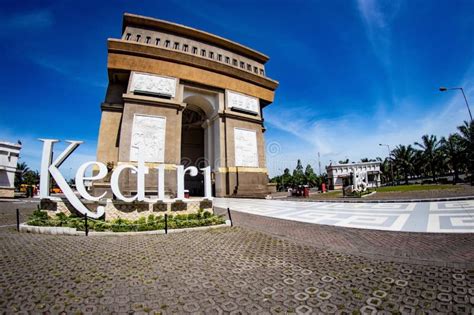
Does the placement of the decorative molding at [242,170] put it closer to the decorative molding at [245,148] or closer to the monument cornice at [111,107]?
the decorative molding at [245,148]

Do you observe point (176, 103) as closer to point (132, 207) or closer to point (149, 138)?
point (149, 138)

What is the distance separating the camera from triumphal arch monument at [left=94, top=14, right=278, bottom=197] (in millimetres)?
25859

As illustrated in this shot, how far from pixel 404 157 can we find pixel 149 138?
59405 millimetres

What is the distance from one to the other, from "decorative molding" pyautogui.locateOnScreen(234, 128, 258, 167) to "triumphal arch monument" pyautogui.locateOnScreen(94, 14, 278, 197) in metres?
0.15

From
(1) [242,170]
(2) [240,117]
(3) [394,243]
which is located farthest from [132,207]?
(2) [240,117]

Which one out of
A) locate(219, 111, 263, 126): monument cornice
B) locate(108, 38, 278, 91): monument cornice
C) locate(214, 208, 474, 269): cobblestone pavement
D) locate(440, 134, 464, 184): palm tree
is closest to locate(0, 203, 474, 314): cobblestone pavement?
locate(214, 208, 474, 269): cobblestone pavement

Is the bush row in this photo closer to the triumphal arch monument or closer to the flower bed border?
the flower bed border

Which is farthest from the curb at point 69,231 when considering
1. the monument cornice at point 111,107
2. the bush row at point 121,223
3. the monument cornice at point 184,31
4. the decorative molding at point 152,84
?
the monument cornice at point 184,31

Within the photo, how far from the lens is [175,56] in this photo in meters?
28.8

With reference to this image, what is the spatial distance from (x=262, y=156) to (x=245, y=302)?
3005 centimetres

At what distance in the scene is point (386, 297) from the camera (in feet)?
9.87

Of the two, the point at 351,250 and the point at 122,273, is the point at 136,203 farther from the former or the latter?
the point at 351,250

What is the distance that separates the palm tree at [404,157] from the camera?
51.8 m

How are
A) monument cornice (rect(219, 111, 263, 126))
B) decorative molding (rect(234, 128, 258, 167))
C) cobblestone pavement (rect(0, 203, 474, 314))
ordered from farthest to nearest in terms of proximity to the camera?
monument cornice (rect(219, 111, 263, 126)), decorative molding (rect(234, 128, 258, 167)), cobblestone pavement (rect(0, 203, 474, 314))
